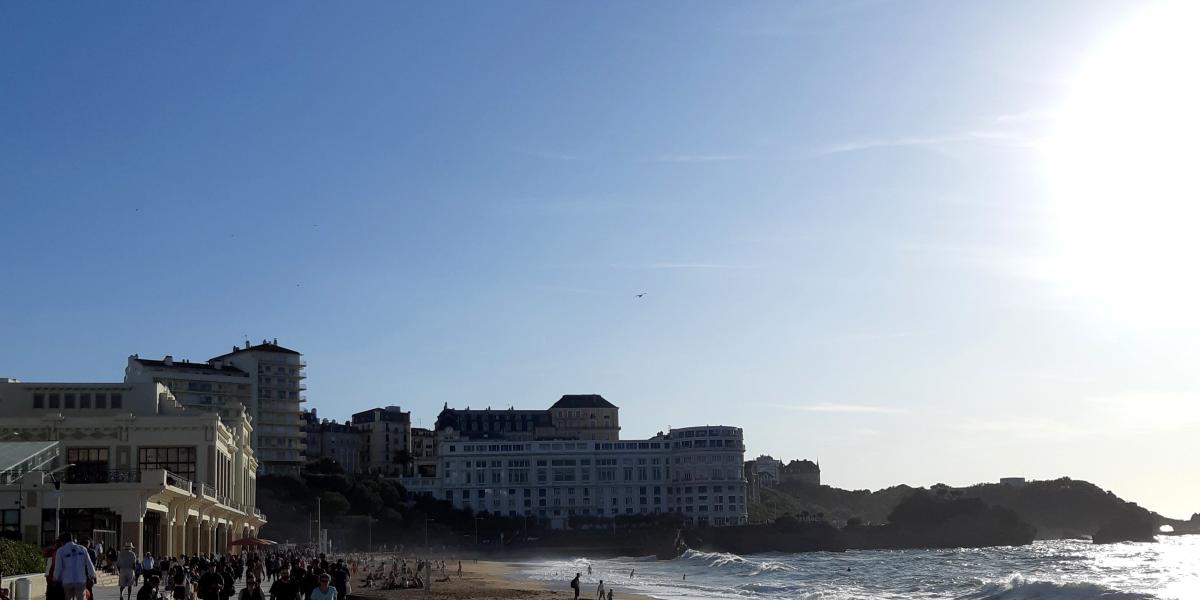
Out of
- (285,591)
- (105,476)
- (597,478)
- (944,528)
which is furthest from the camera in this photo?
(944,528)

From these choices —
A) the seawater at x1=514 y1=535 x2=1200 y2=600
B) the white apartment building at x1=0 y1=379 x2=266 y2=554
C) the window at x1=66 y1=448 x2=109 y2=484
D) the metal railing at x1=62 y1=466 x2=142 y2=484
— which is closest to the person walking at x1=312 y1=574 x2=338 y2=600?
the white apartment building at x1=0 y1=379 x2=266 y2=554

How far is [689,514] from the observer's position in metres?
168

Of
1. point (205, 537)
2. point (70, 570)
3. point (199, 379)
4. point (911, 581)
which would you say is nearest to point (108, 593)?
point (70, 570)

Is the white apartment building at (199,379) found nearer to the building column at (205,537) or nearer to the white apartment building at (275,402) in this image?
the white apartment building at (275,402)

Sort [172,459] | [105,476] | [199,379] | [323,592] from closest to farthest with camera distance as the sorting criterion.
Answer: [323,592]
[105,476]
[172,459]
[199,379]

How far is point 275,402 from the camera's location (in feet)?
431

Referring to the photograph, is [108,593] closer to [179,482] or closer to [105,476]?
[105,476]

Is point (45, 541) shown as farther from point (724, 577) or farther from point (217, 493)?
point (724, 577)

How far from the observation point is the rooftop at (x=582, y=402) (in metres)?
188

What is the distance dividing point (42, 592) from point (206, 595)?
1012cm

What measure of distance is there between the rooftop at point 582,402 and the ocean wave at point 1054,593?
12824cm

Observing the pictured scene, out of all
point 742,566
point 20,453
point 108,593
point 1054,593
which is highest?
point 20,453

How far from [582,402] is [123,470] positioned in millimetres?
140935

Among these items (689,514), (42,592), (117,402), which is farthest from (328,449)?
(42,592)
